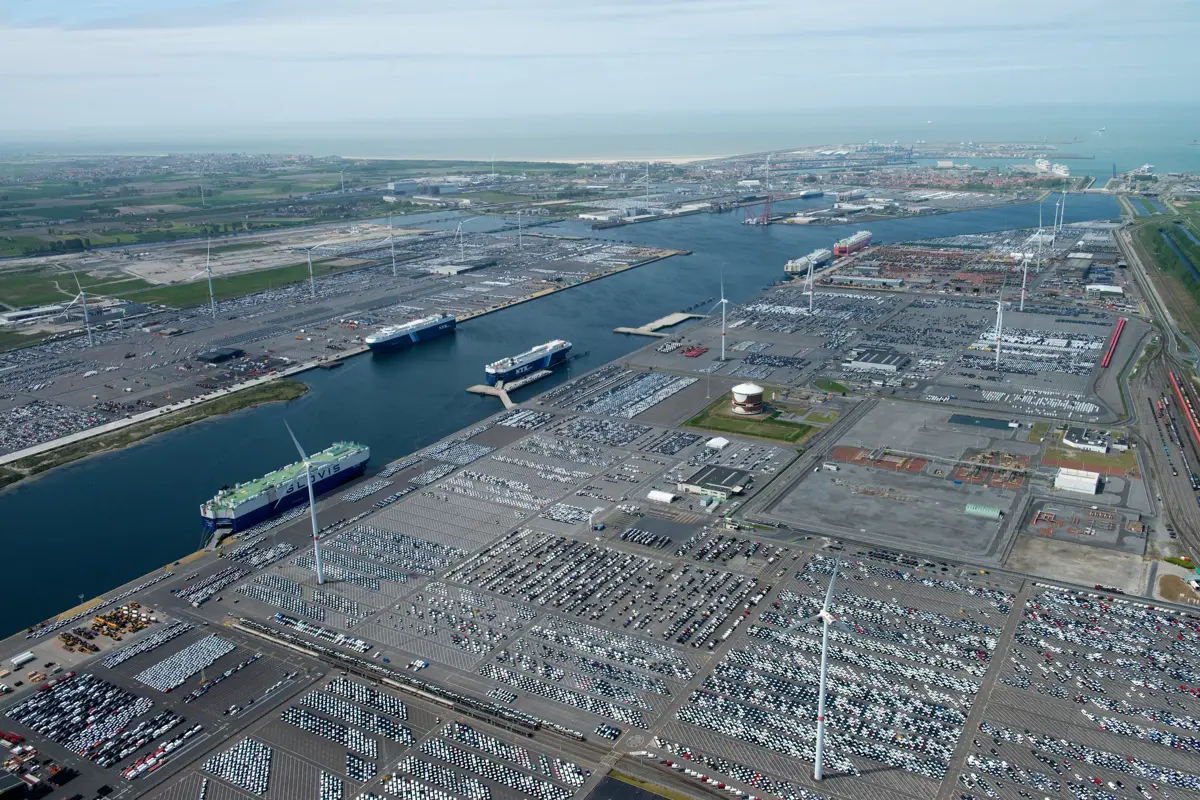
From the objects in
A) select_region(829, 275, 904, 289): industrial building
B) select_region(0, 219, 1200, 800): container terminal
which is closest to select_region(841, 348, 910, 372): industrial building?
select_region(0, 219, 1200, 800): container terminal

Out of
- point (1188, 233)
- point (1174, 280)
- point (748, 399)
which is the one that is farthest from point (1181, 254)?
point (748, 399)

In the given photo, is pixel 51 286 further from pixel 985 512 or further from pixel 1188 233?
pixel 1188 233

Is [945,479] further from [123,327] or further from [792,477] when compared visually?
[123,327]

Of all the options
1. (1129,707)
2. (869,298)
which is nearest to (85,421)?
(1129,707)

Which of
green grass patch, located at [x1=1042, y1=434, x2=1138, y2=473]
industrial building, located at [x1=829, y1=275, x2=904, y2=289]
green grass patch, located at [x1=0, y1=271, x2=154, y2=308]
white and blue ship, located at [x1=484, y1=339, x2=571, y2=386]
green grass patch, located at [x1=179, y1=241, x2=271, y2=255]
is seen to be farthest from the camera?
green grass patch, located at [x1=179, y1=241, x2=271, y2=255]

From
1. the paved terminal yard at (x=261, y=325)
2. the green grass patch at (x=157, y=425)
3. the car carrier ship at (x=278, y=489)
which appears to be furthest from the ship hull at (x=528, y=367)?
the car carrier ship at (x=278, y=489)

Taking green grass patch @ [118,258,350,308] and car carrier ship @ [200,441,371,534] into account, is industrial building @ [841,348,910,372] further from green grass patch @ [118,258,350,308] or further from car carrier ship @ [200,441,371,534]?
green grass patch @ [118,258,350,308]

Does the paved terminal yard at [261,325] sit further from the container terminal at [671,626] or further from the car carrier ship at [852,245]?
the container terminal at [671,626]
